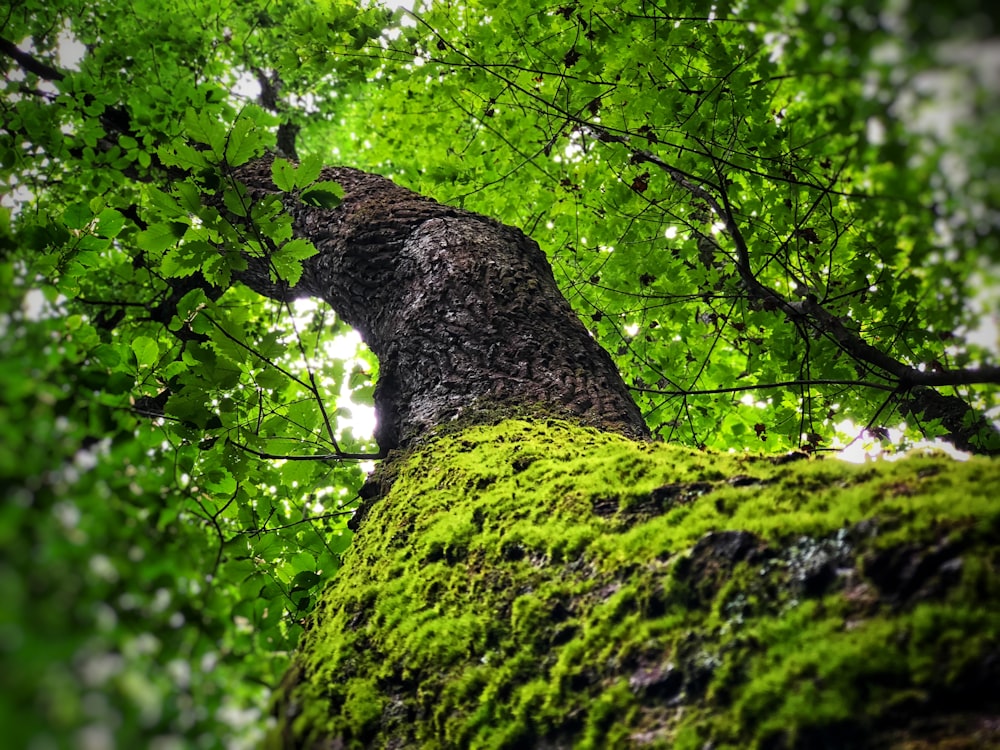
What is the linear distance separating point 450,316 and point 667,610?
188 centimetres

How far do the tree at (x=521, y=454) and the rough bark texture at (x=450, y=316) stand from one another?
0.02 m

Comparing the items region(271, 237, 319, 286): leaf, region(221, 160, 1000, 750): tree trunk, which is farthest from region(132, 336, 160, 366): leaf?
region(221, 160, 1000, 750): tree trunk

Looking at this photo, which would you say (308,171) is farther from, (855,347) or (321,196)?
(855,347)

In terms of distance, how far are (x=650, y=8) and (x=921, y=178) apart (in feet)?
11.1

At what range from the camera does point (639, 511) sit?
1.67 meters

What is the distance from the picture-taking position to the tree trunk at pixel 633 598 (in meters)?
0.99

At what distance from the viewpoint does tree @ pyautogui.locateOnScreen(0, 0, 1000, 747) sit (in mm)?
732

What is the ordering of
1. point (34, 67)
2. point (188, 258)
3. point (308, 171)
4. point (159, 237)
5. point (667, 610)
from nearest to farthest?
point (667, 610) < point (308, 171) < point (159, 237) < point (188, 258) < point (34, 67)

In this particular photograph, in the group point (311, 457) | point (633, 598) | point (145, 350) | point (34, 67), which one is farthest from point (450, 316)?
point (34, 67)

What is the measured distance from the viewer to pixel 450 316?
9.62ft

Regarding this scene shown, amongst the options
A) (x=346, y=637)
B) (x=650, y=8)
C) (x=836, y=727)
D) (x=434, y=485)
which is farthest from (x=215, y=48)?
(x=836, y=727)

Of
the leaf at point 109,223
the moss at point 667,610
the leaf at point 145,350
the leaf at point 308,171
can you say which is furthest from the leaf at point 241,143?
the moss at point 667,610

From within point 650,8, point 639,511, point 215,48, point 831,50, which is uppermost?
point 215,48

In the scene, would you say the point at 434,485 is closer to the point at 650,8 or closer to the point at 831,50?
the point at 831,50
